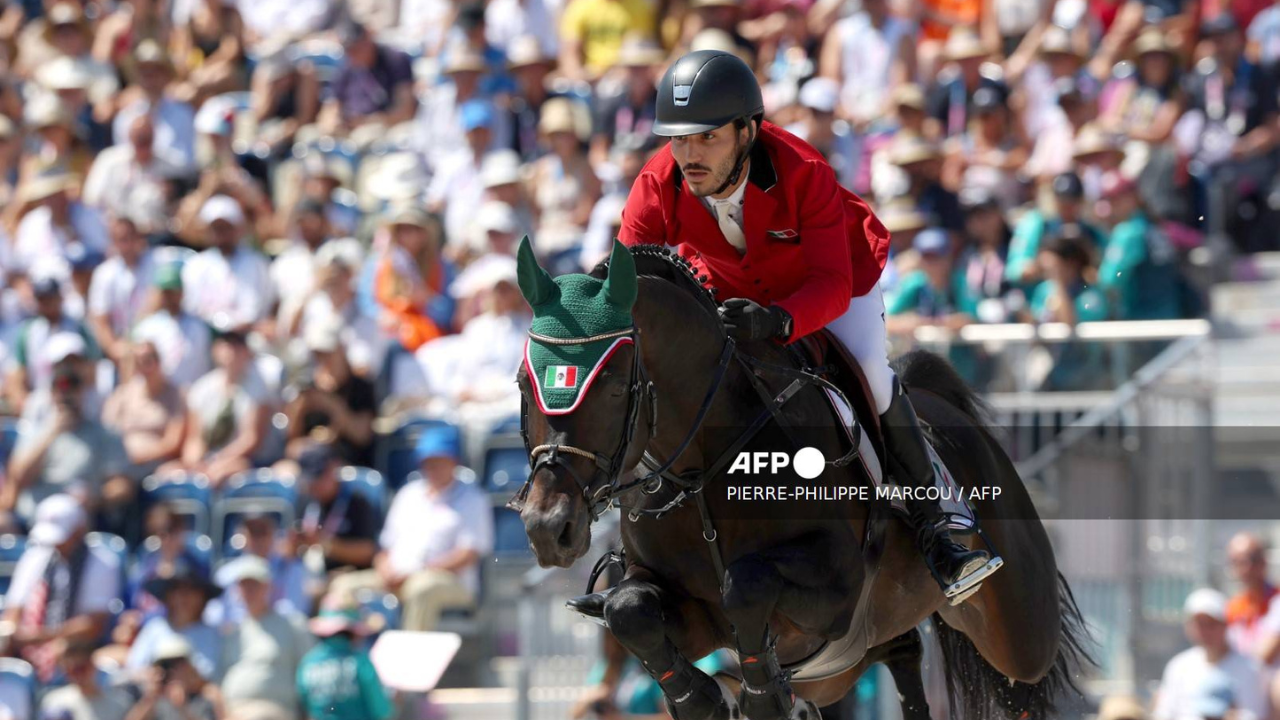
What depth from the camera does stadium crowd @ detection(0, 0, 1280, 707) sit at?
36.1 feet

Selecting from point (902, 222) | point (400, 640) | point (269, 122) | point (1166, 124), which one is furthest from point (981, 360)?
point (269, 122)

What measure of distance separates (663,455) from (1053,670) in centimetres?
275

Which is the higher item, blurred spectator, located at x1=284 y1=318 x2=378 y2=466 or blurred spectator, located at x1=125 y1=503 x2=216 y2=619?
blurred spectator, located at x1=284 y1=318 x2=378 y2=466

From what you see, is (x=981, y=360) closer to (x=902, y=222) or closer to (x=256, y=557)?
(x=902, y=222)

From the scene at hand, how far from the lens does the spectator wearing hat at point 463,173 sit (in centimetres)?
1385

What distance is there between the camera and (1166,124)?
12.6m

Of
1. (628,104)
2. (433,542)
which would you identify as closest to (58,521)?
(433,542)

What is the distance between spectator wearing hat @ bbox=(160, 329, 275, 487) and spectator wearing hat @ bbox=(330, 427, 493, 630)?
52.0 inches

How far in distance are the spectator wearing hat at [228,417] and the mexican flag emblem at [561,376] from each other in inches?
276

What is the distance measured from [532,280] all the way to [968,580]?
6.70 ft

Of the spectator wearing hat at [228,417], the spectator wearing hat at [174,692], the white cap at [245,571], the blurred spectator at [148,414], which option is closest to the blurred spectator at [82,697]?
the spectator wearing hat at [174,692]

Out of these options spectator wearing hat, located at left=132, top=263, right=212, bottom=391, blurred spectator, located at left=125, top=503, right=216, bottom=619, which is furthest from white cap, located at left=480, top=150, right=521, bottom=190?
blurred spectator, located at left=125, top=503, right=216, bottom=619

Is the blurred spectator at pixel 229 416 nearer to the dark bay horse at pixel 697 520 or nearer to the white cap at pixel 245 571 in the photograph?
the white cap at pixel 245 571

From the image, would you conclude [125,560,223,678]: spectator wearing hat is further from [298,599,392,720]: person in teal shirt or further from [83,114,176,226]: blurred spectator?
[83,114,176,226]: blurred spectator
